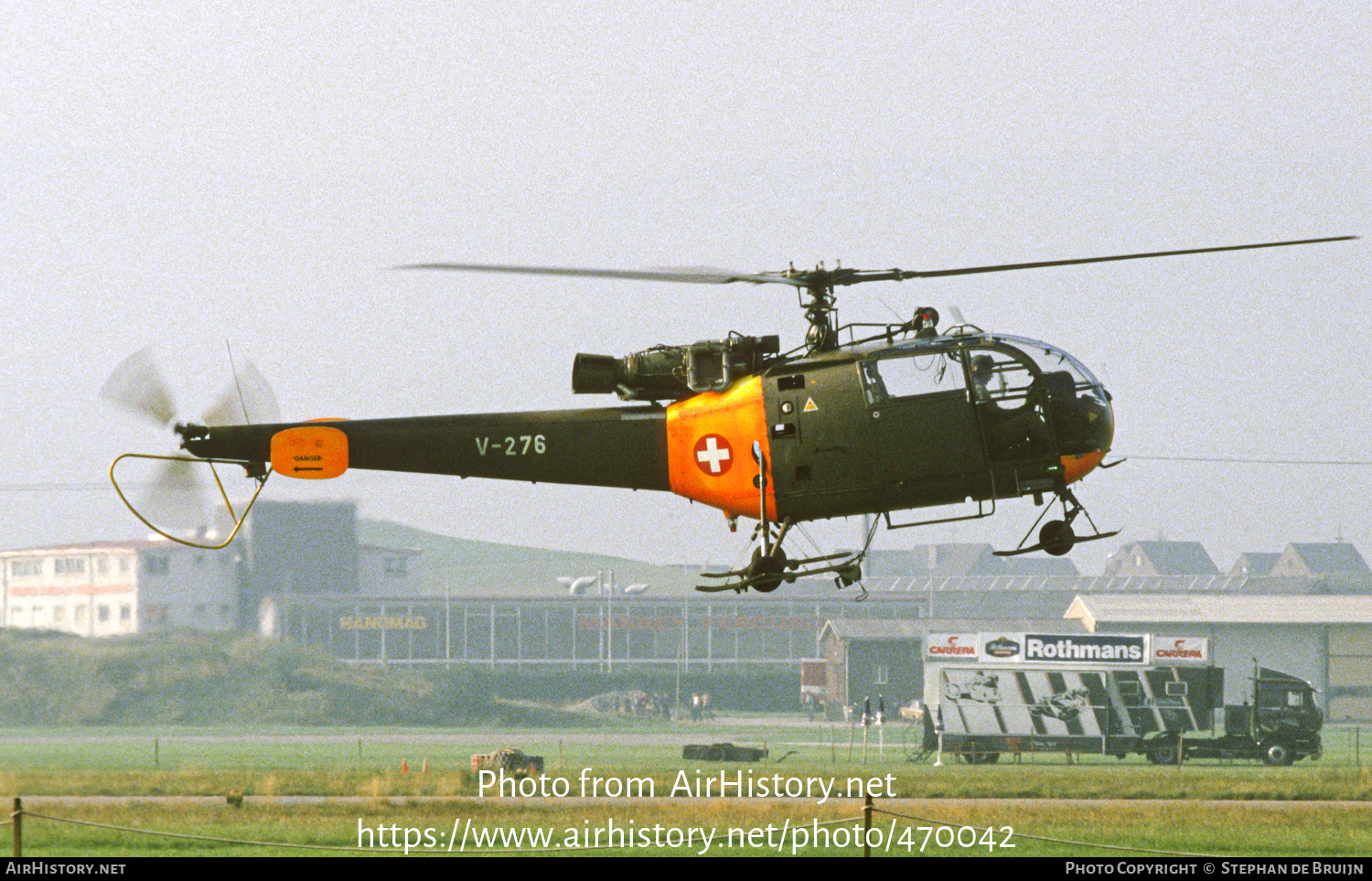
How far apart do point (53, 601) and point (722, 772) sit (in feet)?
150

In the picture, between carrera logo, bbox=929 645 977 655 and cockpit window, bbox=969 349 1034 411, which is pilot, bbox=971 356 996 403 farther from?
carrera logo, bbox=929 645 977 655

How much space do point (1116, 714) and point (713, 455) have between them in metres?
34.1

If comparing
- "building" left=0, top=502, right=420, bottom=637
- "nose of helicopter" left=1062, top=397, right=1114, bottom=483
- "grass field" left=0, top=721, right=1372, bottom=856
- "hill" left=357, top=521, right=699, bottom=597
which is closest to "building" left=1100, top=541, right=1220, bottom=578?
"hill" left=357, top=521, right=699, bottom=597

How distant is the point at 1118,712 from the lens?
161ft

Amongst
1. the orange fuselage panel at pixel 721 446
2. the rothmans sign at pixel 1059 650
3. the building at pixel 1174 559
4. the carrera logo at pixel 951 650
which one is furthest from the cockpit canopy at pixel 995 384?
the building at pixel 1174 559

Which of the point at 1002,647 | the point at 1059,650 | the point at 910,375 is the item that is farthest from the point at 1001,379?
the point at 1059,650

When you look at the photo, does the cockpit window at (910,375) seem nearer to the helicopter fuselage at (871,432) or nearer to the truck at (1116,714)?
the helicopter fuselage at (871,432)

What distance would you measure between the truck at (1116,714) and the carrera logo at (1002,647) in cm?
154

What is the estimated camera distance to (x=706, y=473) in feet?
61.6

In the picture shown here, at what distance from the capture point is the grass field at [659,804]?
26938 millimetres

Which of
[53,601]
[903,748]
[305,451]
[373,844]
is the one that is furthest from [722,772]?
[53,601]

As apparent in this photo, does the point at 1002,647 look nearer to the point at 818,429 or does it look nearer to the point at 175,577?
the point at 818,429

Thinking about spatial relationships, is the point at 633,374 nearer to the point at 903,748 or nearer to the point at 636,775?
the point at 636,775
